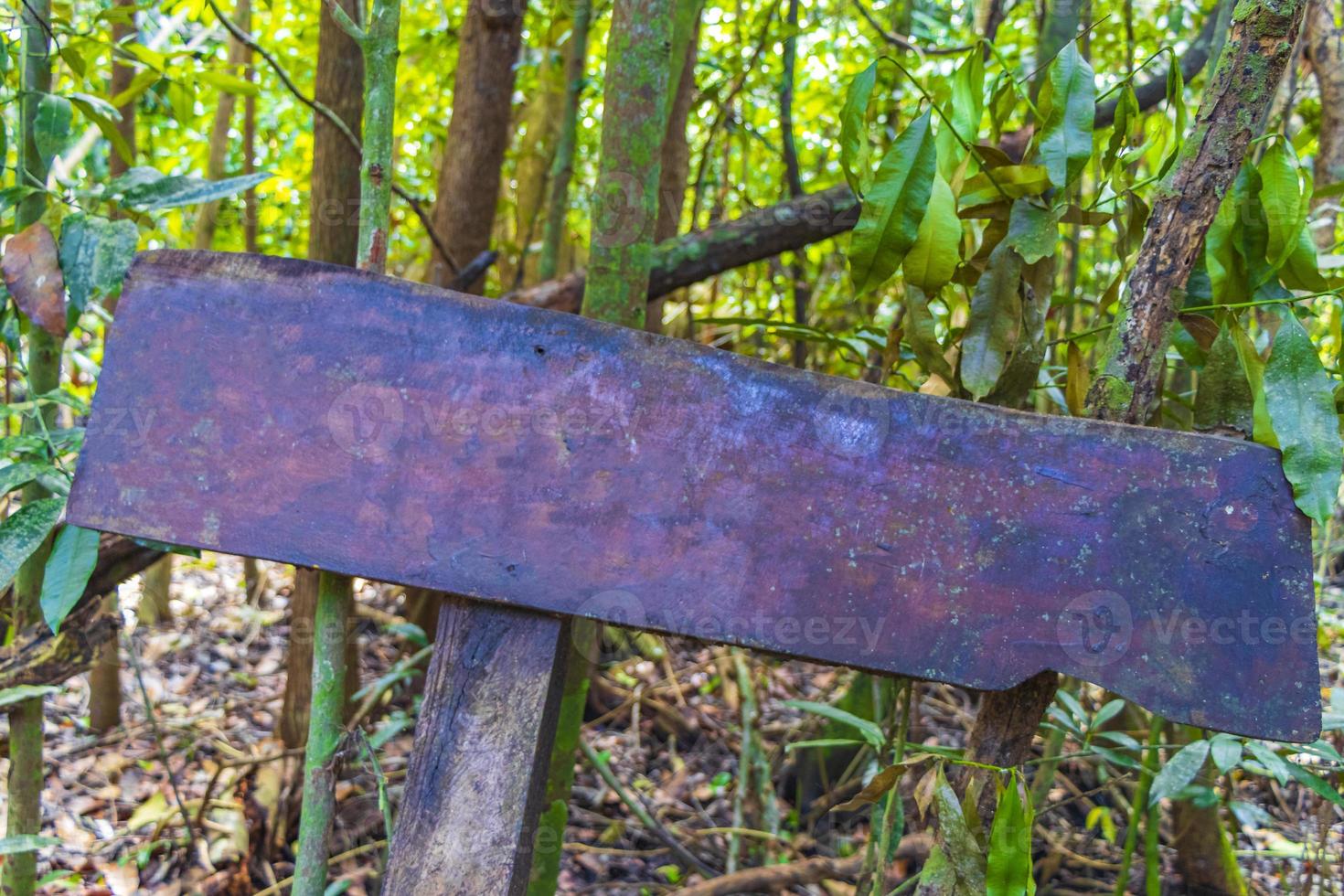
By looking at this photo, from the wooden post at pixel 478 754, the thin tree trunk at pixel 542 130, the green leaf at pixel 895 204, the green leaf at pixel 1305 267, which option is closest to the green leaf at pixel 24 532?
the wooden post at pixel 478 754

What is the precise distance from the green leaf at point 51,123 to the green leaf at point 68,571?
52cm

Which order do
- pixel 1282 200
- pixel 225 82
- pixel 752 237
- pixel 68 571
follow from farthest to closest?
pixel 752 237, pixel 225 82, pixel 68 571, pixel 1282 200

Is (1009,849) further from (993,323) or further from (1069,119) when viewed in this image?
(1069,119)

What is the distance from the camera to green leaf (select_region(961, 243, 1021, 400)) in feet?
3.94

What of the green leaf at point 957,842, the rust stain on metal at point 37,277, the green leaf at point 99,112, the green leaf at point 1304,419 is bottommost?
the green leaf at point 957,842

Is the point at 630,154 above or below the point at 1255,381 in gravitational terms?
above

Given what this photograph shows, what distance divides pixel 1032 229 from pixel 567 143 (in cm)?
141

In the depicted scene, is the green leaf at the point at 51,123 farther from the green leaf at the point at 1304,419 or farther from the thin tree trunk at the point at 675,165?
the green leaf at the point at 1304,419

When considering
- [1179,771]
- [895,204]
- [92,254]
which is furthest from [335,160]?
[1179,771]

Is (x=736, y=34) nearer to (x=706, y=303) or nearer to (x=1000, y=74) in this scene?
(x=706, y=303)

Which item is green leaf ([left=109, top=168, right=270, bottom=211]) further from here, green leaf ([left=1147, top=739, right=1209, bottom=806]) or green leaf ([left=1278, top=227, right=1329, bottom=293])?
green leaf ([left=1147, top=739, right=1209, bottom=806])

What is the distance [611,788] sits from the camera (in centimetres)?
242

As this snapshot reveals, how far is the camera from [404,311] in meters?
1.04

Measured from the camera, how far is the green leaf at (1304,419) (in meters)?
0.98
